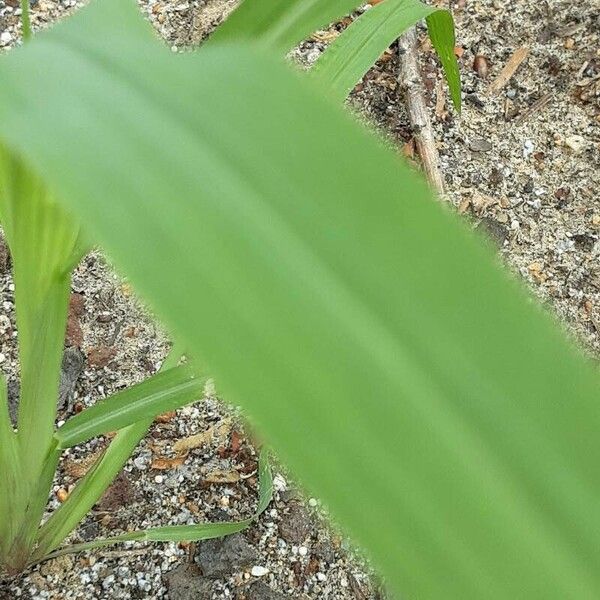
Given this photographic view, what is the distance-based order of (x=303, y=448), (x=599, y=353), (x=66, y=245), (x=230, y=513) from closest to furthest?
(x=303, y=448) → (x=66, y=245) → (x=230, y=513) → (x=599, y=353)

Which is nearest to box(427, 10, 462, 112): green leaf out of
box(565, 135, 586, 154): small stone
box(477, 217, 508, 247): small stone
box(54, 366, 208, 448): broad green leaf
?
box(54, 366, 208, 448): broad green leaf

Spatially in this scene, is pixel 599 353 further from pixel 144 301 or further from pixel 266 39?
pixel 144 301

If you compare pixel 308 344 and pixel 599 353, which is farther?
pixel 599 353

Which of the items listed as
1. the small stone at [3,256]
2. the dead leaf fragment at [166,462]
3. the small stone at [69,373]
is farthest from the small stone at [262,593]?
the small stone at [3,256]

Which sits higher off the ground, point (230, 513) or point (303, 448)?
point (230, 513)

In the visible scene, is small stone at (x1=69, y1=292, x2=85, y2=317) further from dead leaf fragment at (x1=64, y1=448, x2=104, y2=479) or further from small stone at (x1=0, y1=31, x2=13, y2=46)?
small stone at (x1=0, y1=31, x2=13, y2=46)

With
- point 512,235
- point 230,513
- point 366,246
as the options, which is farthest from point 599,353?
point 366,246

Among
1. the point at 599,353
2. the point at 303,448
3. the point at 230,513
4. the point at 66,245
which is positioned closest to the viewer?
the point at 303,448
